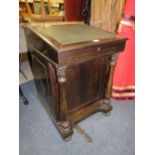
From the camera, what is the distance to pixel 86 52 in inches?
36.7

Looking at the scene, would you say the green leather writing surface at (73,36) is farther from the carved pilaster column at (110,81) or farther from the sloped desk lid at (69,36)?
the carved pilaster column at (110,81)

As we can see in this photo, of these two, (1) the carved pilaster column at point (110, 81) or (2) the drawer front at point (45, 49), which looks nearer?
(2) the drawer front at point (45, 49)

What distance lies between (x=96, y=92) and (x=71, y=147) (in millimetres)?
493

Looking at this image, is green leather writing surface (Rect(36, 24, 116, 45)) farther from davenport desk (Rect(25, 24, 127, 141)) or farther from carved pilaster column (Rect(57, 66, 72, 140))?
carved pilaster column (Rect(57, 66, 72, 140))

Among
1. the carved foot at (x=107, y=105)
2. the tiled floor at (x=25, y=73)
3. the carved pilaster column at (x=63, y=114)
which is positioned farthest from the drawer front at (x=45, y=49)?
the tiled floor at (x=25, y=73)

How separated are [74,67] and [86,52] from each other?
0.58ft

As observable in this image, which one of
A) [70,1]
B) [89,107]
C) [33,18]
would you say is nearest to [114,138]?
[89,107]

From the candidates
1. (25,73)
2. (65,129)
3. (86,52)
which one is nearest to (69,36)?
(86,52)

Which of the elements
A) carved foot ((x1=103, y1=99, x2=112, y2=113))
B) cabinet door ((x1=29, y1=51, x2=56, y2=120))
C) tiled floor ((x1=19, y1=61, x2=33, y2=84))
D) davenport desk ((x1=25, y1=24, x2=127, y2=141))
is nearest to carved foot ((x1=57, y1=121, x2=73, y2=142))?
davenport desk ((x1=25, y1=24, x2=127, y2=141))

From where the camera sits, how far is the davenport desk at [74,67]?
0.90 meters

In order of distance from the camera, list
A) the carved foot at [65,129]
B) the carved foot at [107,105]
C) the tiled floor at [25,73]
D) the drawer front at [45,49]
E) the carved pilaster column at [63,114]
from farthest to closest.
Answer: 1. the tiled floor at [25,73]
2. the carved foot at [107,105]
3. the carved foot at [65,129]
4. the carved pilaster column at [63,114]
5. the drawer front at [45,49]

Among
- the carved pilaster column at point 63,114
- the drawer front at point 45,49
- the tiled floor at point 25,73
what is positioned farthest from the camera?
the tiled floor at point 25,73

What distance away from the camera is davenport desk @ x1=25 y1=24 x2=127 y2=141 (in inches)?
35.3
